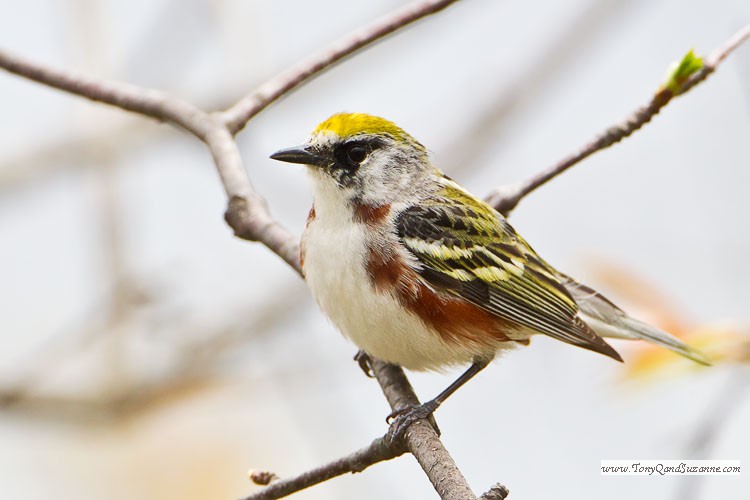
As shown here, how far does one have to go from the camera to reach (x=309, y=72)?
4.26 metres

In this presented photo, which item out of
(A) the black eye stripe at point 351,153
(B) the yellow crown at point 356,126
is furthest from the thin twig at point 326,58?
(A) the black eye stripe at point 351,153

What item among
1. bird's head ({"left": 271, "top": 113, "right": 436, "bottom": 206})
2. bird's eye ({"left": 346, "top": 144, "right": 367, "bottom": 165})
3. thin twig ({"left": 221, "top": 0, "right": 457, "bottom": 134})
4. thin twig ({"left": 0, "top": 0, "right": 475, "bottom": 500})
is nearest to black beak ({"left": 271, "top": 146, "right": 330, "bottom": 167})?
bird's head ({"left": 271, "top": 113, "right": 436, "bottom": 206})

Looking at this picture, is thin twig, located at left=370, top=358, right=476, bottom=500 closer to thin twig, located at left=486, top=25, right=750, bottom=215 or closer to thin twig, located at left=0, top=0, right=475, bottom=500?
thin twig, located at left=0, top=0, right=475, bottom=500

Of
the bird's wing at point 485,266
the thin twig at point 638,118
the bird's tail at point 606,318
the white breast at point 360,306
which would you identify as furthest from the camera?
the bird's tail at point 606,318

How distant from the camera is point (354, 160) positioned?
4.19 metres

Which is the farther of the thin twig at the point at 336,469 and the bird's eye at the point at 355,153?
the bird's eye at the point at 355,153

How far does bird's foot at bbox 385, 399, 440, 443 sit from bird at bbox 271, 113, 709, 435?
0.10 m

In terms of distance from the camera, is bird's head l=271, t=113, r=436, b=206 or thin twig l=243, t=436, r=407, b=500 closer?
thin twig l=243, t=436, r=407, b=500

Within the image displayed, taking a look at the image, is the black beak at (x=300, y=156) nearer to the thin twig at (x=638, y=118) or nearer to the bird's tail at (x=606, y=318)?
the thin twig at (x=638, y=118)

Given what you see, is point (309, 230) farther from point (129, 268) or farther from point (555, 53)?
point (555, 53)

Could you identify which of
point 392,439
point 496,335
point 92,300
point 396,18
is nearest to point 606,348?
point 496,335

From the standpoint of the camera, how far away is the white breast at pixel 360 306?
381cm

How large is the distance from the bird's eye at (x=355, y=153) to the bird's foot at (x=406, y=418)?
3.98 ft

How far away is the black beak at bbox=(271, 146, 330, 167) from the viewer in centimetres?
407
